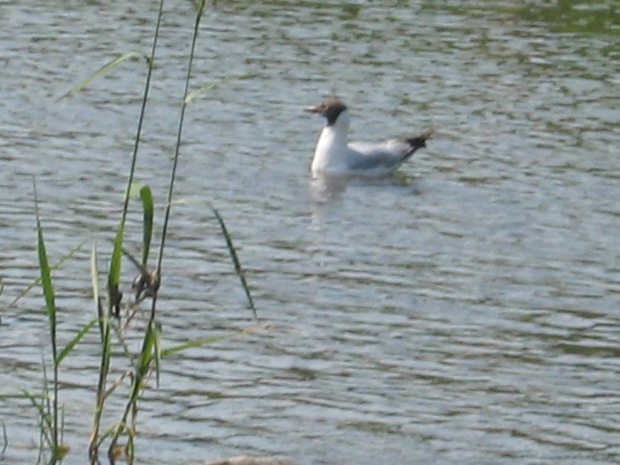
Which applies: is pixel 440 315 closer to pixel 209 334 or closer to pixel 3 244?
pixel 209 334

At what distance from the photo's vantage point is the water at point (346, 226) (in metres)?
9.32

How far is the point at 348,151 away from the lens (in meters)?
16.7

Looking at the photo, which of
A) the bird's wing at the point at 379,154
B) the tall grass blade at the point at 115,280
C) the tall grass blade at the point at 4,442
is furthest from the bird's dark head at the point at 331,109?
the tall grass blade at the point at 115,280

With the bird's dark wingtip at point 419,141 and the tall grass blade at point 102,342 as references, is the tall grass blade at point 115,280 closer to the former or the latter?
the tall grass blade at point 102,342

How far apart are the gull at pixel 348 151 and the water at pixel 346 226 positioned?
0.20 meters

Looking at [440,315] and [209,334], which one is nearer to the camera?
[209,334]

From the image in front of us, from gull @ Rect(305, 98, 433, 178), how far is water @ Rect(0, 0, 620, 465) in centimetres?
20

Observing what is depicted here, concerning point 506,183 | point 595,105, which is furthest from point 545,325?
point 595,105

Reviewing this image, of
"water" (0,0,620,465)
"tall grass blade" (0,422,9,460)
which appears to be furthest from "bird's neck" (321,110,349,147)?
"tall grass blade" (0,422,9,460)

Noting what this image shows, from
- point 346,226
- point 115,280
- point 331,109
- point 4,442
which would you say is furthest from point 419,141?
point 115,280

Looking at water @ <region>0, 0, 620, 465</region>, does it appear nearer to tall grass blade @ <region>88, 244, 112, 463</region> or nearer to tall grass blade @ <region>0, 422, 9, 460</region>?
tall grass blade @ <region>0, 422, 9, 460</region>

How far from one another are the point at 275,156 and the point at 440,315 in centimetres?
512

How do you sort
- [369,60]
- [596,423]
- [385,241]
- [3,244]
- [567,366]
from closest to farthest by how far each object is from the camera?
[596,423], [567,366], [3,244], [385,241], [369,60]

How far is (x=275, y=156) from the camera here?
1631cm
